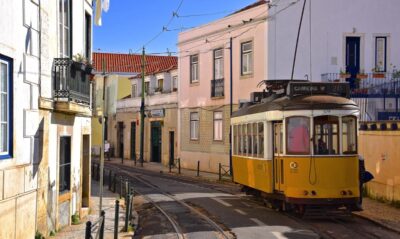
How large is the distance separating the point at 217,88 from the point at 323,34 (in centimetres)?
698

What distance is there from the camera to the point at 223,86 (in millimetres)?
31578

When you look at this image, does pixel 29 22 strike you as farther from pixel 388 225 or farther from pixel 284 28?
pixel 284 28

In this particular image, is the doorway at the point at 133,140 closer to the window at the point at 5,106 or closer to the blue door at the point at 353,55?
the blue door at the point at 353,55

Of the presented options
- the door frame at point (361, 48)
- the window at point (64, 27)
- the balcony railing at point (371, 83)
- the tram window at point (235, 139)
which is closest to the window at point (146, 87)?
the balcony railing at point (371, 83)

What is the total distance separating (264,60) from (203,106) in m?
6.76

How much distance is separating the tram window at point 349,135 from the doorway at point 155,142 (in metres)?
27.8

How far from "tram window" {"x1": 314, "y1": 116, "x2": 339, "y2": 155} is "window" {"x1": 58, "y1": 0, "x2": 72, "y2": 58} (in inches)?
233

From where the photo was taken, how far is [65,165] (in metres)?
12.5

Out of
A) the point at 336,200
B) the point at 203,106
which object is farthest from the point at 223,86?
the point at 336,200

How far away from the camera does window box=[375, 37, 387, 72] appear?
2806 centimetres

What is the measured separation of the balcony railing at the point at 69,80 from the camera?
36.1 feet

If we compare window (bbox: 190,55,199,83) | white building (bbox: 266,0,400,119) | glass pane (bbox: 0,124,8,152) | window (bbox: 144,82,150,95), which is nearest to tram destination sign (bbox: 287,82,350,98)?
glass pane (bbox: 0,124,8,152)

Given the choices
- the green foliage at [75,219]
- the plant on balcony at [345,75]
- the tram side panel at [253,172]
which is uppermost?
the plant on balcony at [345,75]

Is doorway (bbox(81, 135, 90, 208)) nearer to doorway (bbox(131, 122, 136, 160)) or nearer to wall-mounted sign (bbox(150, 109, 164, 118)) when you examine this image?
wall-mounted sign (bbox(150, 109, 164, 118))
